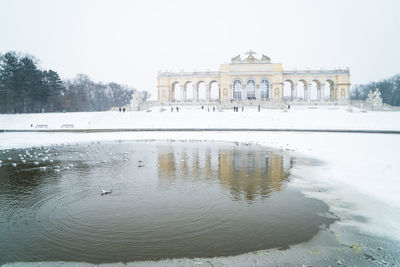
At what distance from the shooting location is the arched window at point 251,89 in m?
69.2

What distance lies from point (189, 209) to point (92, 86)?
10396 centimetres

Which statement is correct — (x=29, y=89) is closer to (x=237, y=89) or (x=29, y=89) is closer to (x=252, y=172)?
(x=237, y=89)

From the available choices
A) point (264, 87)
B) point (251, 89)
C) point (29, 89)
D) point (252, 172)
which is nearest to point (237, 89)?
point (251, 89)

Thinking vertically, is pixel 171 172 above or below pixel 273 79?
below

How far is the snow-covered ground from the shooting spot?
4044cm

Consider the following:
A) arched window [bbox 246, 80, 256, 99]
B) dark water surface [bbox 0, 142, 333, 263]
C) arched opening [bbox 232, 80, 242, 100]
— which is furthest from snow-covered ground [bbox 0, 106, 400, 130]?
dark water surface [bbox 0, 142, 333, 263]

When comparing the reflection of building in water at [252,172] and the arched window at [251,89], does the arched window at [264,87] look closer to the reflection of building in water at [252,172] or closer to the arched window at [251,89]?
the arched window at [251,89]

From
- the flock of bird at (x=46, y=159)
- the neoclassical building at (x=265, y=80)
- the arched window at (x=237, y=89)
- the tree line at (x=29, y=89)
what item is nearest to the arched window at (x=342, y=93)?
the neoclassical building at (x=265, y=80)

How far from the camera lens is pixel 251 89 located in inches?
2731

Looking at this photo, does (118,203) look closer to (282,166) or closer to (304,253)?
(304,253)

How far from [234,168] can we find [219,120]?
1167 inches

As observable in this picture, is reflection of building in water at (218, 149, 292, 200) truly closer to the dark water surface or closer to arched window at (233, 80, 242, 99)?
the dark water surface

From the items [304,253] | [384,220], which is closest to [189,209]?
[304,253]

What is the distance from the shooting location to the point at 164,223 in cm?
776
